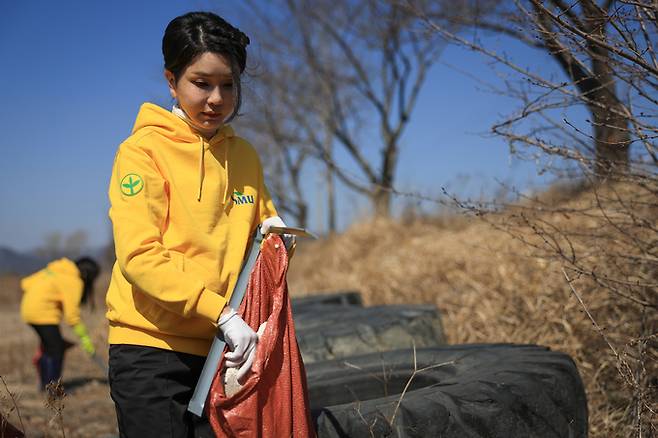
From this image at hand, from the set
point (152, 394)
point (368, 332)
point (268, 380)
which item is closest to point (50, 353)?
point (368, 332)

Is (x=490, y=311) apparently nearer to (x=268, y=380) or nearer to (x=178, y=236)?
(x=268, y=380)

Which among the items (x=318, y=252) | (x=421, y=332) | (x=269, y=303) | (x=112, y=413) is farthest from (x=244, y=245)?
(x=318, y=252)

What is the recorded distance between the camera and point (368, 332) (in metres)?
4.09

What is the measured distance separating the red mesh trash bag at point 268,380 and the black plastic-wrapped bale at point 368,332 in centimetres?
195

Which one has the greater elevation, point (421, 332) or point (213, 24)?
point (213, 24)

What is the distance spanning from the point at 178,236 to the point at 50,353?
16.4 ft

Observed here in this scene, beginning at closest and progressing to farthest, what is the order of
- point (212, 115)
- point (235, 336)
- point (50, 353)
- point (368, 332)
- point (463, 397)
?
point (235, 336) < point (212, 115) < point (463, 397) < point (368, 332) < point (50, 353)

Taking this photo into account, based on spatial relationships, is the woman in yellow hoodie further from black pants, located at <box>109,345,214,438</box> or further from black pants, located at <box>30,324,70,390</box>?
black pants, located at <box>30,324,70,390</box>

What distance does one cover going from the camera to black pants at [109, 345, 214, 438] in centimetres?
188

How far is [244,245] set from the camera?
2.03 meters

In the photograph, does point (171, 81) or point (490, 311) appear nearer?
point (171, 81)

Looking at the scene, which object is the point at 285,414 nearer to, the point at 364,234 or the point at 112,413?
the point at 112,413

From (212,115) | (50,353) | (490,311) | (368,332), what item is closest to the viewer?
(212,115)

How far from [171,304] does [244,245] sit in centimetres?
32
